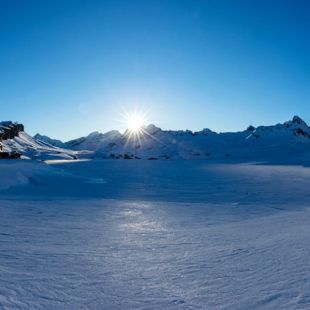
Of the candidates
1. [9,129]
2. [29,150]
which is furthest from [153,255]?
[9,129]

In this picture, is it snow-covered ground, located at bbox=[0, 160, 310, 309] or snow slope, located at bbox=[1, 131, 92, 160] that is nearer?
snow-covered ground, located at bbox=[0, 160, 310, 309]

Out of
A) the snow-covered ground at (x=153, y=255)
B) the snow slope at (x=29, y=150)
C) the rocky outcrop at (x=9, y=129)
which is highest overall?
the rocky outcrop at (x=9, y=129)

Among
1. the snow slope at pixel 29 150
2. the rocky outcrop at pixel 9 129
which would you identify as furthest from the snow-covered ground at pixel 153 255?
the rocky outcrop at pixel 9 129

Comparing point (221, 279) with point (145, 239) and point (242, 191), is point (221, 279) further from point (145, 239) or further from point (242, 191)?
point (242, 191)

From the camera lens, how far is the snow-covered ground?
15.6ft

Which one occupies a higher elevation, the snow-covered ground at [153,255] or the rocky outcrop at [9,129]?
the rocky outcrop at [9,129]

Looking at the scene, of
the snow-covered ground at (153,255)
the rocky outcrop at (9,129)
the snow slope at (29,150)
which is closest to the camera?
the snow-covered ground at (153,255)

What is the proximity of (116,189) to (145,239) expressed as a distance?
1215cm

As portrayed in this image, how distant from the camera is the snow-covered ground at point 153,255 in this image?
475 cm

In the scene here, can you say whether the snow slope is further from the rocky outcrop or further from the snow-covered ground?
the snow-covered ground

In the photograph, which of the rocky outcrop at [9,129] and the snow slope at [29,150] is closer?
the snow slope at [29,150]

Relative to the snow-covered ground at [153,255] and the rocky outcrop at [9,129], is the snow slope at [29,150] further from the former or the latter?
the snow-covered ground at [153,255]

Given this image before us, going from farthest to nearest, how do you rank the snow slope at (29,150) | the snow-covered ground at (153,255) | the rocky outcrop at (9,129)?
the rocky outcrop at (9,129), the snow slope at (29,150), the snow-covered ground at (153,255)

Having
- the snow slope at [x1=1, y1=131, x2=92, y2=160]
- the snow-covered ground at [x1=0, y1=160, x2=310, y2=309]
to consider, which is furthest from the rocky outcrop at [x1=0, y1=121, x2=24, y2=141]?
the snow-covered ground at [x1=0, y1=160, x2=310, y2=309]
